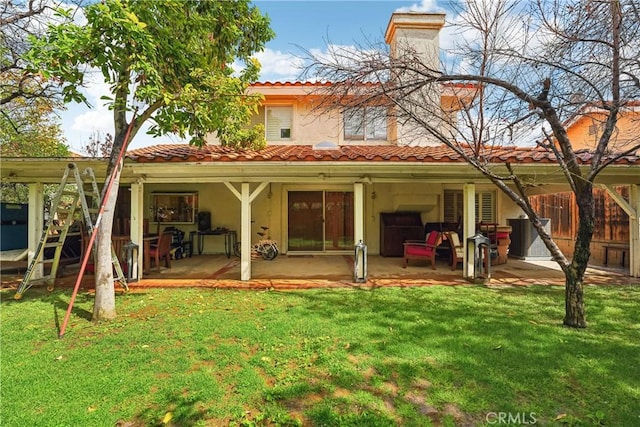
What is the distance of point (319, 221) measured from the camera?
11781 millimetres

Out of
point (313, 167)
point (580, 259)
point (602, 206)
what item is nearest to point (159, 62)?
point (313, 167)

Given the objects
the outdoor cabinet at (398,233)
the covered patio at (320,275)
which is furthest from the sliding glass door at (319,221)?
the covered patio at (320,275)

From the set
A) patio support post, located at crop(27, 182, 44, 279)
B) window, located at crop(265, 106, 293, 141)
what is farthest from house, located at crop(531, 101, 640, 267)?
patio support post, located at crop(27, 182, 44, 279)

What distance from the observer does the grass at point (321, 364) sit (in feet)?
8.44

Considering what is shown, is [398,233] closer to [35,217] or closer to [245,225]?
[245,225]

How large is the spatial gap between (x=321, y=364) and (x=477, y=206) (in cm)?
1012

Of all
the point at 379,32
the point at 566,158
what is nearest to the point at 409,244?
the point at 566,158

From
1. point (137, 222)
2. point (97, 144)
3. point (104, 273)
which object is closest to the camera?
point (104, 273)

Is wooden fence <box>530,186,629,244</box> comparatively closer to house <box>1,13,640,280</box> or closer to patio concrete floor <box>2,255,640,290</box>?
patio concrete floor <box>2,255,640,290</box>

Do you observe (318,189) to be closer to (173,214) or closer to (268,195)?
(268,195)

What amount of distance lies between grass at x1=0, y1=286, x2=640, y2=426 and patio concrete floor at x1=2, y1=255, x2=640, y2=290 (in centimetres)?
156

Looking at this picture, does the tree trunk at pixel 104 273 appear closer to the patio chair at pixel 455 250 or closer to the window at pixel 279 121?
the window at pixel 279 121

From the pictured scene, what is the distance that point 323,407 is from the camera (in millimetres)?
2621

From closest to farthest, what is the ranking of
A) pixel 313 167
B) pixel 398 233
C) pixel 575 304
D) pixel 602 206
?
pixel 575 304 → pixel 313 167 → pixel 602 206 → pixel 398 233
